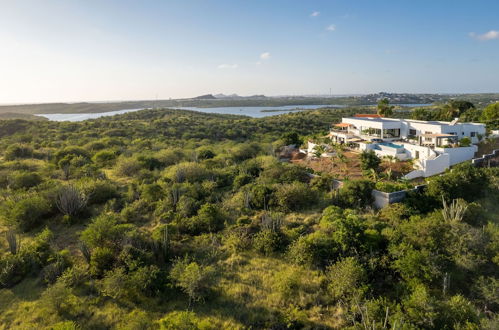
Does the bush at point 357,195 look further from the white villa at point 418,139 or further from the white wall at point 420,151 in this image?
the white wall at point 420,151

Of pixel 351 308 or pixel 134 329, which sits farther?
pixel 351 308

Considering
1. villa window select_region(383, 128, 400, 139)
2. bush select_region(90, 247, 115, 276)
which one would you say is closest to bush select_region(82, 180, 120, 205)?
bush select_region(90, 247, 115, 276)

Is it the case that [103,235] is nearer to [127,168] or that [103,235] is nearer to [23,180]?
[127,168]

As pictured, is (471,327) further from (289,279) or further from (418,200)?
(418,200)

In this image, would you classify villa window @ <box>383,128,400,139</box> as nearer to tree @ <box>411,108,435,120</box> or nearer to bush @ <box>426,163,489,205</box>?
bush @ <box>426,163,489,205</box>

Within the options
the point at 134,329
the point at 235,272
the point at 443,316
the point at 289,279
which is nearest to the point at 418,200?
the point at 443,316

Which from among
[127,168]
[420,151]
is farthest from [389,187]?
[127,168]

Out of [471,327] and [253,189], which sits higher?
[253,189]
